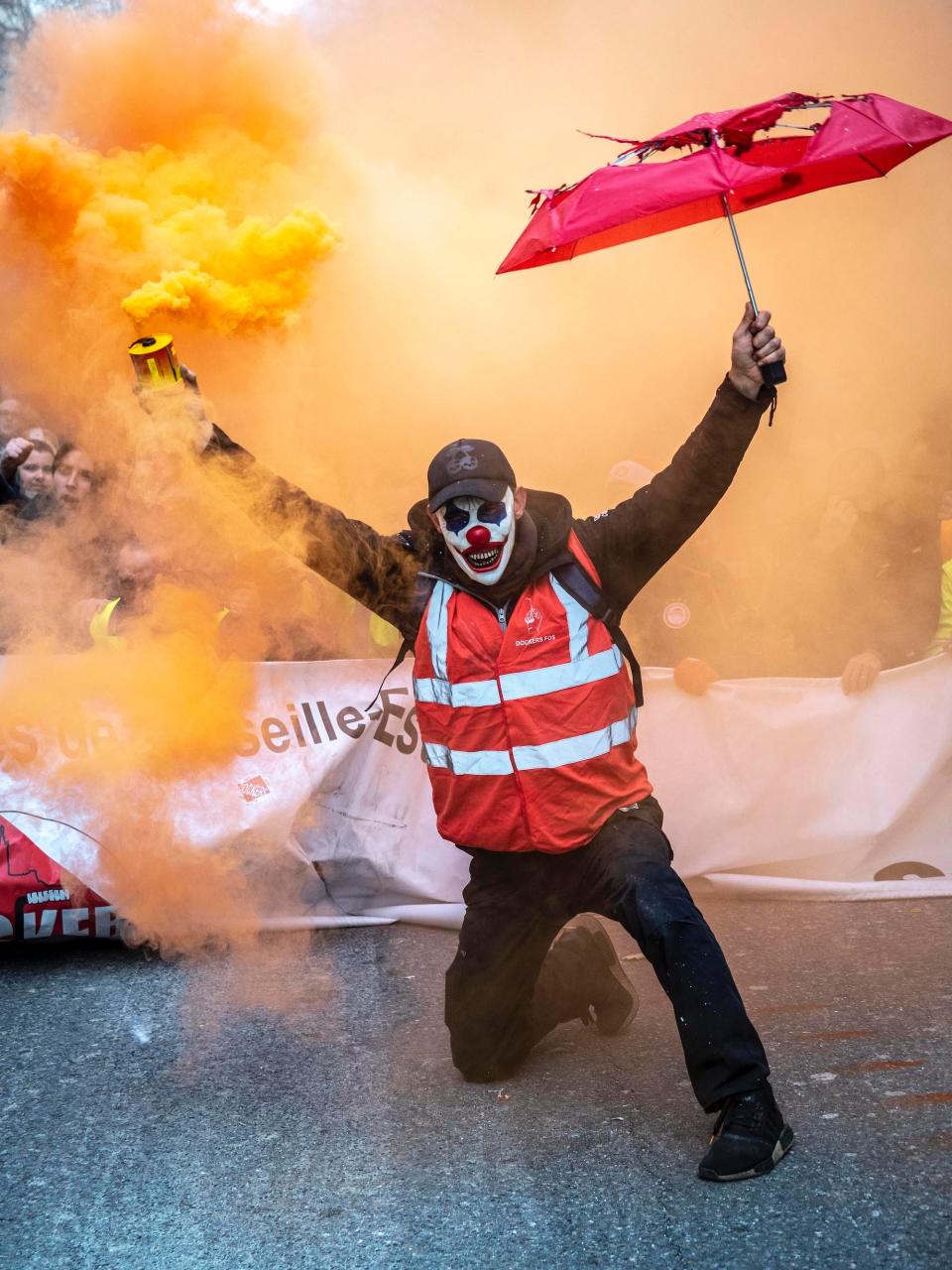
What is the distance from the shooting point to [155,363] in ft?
11.1

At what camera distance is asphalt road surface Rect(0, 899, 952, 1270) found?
247 centimetres

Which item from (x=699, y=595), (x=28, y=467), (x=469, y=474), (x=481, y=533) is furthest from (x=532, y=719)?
(x=28, y=467)

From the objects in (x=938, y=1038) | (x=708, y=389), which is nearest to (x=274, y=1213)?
(x=938, y=1038)

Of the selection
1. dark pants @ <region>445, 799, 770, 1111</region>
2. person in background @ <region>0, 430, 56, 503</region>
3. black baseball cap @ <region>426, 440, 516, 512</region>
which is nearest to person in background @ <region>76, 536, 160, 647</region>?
person in background @ <region>0, 430, 56, 503</region>

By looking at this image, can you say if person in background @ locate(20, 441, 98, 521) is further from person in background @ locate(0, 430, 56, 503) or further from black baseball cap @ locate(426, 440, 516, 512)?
black baseball cap @ locate(426, 440, 516, 512)

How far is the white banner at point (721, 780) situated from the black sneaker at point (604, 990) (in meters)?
1.12

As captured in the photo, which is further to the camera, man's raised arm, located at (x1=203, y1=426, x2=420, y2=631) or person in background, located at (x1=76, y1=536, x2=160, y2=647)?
A: person in background, located at (x1=76, y1=536, x2=160, y2=647)

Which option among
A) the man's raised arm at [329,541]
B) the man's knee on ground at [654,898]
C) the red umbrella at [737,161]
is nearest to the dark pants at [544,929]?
the man's knee on ground at [654,898]

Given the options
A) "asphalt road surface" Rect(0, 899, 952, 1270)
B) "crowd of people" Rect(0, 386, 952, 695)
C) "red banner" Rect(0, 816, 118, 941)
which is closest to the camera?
"asphalt road surface" Rect(0, 899, 952, 1270)

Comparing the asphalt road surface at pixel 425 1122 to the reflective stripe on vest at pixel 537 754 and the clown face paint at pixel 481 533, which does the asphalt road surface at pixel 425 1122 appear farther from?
the clown face paint at pixel 481 533

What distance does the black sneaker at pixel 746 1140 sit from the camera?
2590mm

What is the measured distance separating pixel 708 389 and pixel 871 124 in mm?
3567

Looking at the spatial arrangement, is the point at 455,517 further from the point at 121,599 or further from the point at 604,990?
the point at 121,599

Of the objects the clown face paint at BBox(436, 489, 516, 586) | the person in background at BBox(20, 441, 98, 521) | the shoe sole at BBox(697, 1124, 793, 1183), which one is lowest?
the shoe sole at BBox(697, 1124, 793, 1183)
